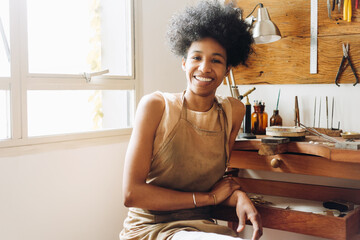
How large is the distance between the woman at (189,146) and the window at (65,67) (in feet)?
2.31

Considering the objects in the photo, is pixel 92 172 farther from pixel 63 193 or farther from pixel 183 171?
pixel 183 171

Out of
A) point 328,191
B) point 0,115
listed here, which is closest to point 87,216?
point 0,115

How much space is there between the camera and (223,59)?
5.57ft

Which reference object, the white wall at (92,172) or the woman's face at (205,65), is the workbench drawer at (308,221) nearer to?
the woman's face at (205,65)

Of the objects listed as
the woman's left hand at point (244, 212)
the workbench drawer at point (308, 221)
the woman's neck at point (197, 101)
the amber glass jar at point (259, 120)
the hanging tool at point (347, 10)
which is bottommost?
the workbench drawer at point (308, 221)

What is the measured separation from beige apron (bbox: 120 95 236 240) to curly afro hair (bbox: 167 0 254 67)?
0.94 ft

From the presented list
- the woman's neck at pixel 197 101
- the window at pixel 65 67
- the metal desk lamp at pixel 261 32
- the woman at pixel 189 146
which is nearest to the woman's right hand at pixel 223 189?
the woman at pixel 189 146

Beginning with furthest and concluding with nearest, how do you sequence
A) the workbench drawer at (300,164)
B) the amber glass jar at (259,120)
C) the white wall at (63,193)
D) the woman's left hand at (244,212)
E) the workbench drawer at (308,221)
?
the amber glass jar at (259,120) < the workbench drawer at (300,164) < the white wall at (63,193) < the workbench drawer at (308,221) < the woman's left hand at (244,212)

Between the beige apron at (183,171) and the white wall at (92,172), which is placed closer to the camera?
the beige apron at (183,171)

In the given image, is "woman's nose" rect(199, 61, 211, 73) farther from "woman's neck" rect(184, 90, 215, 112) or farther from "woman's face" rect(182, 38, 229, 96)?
"woman's neck" rect(184, 90, 215, 112)

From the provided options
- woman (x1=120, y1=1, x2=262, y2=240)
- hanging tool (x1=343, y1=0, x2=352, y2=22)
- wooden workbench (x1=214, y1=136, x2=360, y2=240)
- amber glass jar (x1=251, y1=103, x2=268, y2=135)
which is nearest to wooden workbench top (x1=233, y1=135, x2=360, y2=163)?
wooden workbench (x1=214, y1=136, x2=360, y2=240)

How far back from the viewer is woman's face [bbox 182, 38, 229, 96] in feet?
5.41

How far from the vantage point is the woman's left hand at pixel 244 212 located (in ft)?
4.88

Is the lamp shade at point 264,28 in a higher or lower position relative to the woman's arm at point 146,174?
higher
